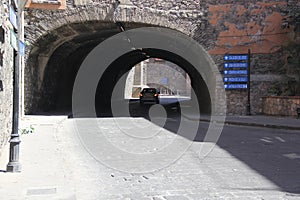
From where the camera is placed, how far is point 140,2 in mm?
18172

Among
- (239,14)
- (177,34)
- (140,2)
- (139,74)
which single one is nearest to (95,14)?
(140,2)

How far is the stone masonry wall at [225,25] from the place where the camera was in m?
18.0

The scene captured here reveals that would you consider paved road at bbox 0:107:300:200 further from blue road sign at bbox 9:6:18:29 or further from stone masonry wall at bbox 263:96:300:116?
stone masonry wall at bbox 263:96:300:116

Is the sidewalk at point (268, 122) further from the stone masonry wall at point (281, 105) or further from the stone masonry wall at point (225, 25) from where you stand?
the stone masonry wall at point (225, 25)

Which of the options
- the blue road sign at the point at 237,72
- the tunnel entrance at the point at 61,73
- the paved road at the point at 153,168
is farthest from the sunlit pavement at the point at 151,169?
the tunnel entrance at the point at 61,73

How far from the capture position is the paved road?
5.62 metres

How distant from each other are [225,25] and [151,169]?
1289 cm

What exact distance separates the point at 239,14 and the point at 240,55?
6.58 feet

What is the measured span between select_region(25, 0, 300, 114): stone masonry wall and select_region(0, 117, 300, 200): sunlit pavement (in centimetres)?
728

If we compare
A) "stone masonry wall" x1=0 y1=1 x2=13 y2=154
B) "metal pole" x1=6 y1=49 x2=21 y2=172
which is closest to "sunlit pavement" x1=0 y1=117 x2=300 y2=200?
"metal pole" x1=6 y1=49 x2=21 y2=172

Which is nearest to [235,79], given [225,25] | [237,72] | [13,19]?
[237,72]

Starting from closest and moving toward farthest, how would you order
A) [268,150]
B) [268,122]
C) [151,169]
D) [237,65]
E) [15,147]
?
[15,147], [151,169], [268,150], [268,122], [237,65]

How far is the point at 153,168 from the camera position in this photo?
24.2 feet

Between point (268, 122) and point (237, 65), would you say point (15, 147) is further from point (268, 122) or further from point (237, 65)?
point (237, 65)
